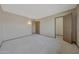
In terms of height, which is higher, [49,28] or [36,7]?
[36,7]

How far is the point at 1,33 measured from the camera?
18.8 ft

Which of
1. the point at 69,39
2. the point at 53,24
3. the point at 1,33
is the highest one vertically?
the point at 53,24

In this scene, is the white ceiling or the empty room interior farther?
the white ceiling

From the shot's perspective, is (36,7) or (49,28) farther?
(49,28)

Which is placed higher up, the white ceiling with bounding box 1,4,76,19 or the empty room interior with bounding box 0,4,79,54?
the white ceiling with bounding box 1,4,76,19

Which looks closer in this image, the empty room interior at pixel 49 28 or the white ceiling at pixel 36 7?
the empty room interior at pixel 49 28

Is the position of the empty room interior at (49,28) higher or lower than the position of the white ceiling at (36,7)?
lower

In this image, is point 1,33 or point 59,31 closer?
point 1,33

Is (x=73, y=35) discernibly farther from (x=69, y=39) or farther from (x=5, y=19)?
(x=5, y=19)
